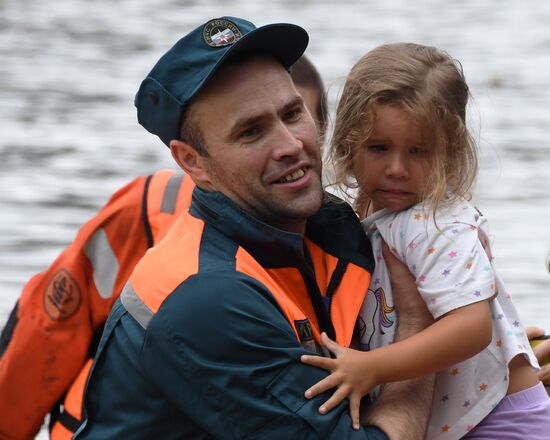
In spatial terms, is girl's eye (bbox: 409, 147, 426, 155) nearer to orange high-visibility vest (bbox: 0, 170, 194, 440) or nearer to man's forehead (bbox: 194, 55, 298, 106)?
man's forehead (bbox: 194, 55, 298, 106)

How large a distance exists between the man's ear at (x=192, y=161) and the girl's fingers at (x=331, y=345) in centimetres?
43

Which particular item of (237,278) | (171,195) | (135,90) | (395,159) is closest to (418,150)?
(395,159)

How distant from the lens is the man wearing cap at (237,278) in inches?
111

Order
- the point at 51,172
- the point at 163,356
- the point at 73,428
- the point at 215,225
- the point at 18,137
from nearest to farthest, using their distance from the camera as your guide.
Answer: the point at 163,356
the point at 215,225
the point at 73,428
the point at 51,172
the point at 18,137

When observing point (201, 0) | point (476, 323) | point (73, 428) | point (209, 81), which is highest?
point (209, 81)

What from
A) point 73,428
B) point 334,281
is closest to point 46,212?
point 73,428

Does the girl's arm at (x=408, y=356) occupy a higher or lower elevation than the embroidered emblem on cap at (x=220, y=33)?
lower

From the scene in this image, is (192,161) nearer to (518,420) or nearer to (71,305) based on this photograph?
(518,420)

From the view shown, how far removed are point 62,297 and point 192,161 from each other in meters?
1.08

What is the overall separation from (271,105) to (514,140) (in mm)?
6800

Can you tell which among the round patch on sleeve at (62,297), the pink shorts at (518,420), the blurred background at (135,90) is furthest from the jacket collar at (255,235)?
the round patch on sleeve at (62,297)

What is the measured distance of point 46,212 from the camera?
793cm

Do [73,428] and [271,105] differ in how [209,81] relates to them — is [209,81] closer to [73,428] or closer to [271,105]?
[271,105]

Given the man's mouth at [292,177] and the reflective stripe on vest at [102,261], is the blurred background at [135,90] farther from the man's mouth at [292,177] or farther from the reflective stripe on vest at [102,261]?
the reflective stripe on vest at [102,261]
